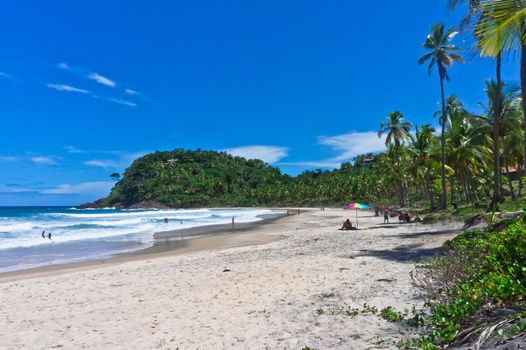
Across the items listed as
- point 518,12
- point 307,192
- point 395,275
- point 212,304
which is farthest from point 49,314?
point 307,192

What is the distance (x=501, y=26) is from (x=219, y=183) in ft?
459

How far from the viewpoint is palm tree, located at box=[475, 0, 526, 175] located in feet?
13.8

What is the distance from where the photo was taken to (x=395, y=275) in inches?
339

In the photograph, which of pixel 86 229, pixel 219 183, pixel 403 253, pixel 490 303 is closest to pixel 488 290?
pixel 490 303

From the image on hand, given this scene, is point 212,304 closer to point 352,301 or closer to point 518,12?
point 352,301

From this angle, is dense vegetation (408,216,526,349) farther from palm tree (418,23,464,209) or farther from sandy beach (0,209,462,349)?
palm tree (418,23,464,209)

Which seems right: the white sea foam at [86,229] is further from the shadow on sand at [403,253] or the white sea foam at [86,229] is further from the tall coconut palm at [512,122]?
the tall coconut palm at [512,122]

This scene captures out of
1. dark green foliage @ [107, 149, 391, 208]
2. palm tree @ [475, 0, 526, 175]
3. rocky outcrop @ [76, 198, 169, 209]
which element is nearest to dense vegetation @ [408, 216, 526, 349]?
palm tree @ [475, 0, 526, 175]

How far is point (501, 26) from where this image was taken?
429 cm

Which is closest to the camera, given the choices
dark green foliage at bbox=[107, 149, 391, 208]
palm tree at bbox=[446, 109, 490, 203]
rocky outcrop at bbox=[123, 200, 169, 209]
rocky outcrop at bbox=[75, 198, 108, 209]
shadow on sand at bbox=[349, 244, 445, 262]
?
shadow on sand at bbox=[349, 244, 445, 262]

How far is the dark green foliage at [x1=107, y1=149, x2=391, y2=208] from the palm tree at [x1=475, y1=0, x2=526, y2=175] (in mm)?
88873

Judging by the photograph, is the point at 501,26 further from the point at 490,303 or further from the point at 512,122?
the point at 512,122

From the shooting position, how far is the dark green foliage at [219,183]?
110 metres

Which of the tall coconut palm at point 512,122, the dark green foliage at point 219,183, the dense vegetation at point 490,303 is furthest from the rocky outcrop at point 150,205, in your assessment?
the dense vegetation at point 490,303
